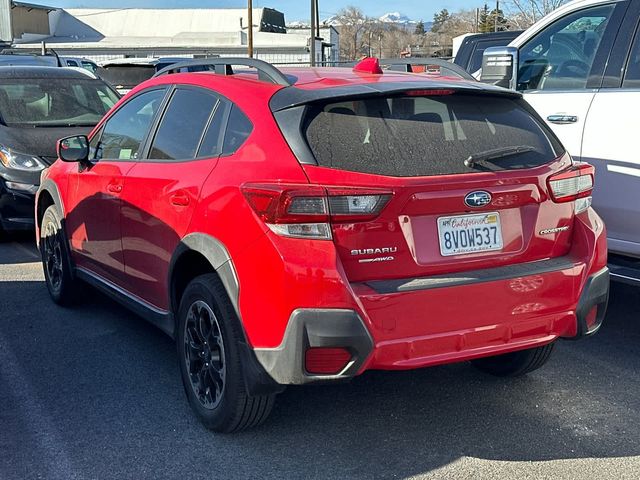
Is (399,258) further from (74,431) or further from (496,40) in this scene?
(496,40)

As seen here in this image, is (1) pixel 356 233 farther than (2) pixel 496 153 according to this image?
No

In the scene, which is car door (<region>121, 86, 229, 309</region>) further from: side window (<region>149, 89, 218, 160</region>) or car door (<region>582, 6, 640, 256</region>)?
car door (<region>582, 6, 640, 256</region>)

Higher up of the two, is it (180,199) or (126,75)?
(126,75)

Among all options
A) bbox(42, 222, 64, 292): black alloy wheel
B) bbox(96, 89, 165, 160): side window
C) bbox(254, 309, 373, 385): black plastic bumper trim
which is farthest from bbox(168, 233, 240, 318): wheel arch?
bbox(42, 222, 64, 292): black alloy wheel

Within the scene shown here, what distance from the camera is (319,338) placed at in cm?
336

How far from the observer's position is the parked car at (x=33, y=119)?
26.6 feet

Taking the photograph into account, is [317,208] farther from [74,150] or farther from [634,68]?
[634,68]

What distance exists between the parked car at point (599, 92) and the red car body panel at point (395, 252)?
1.15m

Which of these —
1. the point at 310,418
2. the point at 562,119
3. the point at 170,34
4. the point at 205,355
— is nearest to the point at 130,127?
the point at 205,355

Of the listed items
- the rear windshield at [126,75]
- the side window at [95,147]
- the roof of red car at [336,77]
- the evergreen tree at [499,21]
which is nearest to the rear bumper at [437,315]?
the roof of red car at [336,77]

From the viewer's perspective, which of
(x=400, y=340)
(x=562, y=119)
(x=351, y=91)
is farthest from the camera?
(x=562, y=119)

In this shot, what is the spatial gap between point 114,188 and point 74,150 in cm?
67

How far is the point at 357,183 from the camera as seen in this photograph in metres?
3.42

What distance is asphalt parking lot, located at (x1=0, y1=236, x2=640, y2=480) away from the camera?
369cm
